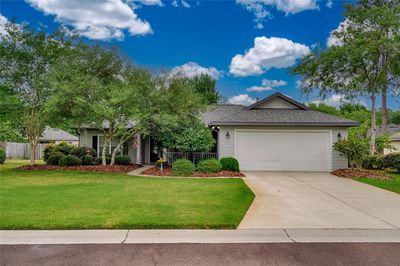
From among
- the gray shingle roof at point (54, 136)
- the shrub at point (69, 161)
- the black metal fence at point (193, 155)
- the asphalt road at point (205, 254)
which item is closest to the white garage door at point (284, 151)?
the black metal fence at point (193, 155)

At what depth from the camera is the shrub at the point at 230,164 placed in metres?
14.5

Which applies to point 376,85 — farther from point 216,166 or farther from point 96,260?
Result: point 96,260

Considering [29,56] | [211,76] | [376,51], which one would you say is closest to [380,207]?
[376,51]

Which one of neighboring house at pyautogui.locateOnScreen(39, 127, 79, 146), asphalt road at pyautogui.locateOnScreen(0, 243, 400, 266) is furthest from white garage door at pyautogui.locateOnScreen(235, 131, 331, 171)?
neighboring house at pyautogui.locateOnScreen(39, 127, 79, 146)

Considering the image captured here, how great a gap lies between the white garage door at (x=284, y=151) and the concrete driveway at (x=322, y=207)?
4.54 meters

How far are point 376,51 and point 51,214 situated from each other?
1992 cm

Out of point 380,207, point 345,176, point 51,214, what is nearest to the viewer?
point 51,214

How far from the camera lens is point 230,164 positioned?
14.5 m

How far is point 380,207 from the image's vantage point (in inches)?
291

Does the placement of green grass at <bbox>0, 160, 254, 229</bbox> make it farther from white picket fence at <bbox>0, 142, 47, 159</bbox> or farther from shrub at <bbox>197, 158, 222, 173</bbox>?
white picket fence at <bbox>0, 142, 47, 159</bbox>

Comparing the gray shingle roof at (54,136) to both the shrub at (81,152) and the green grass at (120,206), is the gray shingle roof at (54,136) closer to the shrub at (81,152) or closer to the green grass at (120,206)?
the shrub at (81,152)

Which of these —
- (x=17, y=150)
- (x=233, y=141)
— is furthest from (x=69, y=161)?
(x=17, y=150)

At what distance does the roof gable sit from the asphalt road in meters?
13.7

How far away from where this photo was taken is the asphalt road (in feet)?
12.9
